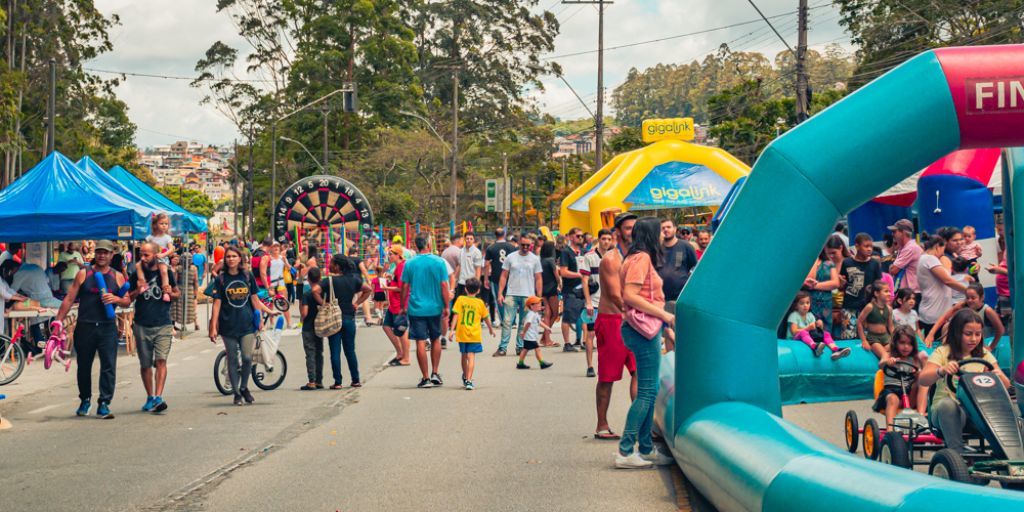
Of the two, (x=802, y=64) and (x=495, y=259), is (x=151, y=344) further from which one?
(x=802, y=64)

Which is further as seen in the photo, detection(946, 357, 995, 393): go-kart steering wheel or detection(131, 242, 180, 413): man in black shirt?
detection(131, 242, 180, 413): man in black shirt

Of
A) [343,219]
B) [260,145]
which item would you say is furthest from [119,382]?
[260,145]

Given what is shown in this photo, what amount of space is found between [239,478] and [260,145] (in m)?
62.0

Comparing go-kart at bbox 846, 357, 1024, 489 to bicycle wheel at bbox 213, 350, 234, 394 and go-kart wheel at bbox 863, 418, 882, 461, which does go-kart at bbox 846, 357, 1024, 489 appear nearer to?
go-kart wheel at bbox 863, 418, 882, 461

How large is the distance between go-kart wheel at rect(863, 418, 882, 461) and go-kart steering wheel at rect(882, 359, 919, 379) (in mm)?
774

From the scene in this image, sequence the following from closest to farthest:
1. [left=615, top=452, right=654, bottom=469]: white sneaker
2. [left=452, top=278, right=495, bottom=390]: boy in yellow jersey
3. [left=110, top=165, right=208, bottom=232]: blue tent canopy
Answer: [left=615, top=452, right=654, bottom=469]: white sneaker → [left=452, top=278, right=495, bottom=390]: boy in yellow jersey → [left=110, top=165, right=208, bottom=232]: blue tent canopy

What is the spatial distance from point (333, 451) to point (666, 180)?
19019 millimetres

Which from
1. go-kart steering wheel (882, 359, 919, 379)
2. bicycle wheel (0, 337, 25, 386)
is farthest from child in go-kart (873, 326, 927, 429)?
bicycle wheel (0, 337, 25, 386)

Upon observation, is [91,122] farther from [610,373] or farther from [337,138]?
[610,373]

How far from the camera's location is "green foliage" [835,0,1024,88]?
127 ft

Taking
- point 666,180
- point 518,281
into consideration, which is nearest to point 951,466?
point 518,281

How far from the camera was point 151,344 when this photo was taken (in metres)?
13.1

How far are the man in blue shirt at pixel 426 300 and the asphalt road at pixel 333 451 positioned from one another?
49 cm

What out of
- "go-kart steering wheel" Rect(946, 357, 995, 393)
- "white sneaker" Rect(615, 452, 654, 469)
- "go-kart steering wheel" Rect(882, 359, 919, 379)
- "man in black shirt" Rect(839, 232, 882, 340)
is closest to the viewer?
"go-kart steering wheel" Rect(946, 357, 995, 393)
